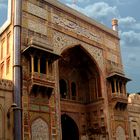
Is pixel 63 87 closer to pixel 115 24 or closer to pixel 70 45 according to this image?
pixel 70 45

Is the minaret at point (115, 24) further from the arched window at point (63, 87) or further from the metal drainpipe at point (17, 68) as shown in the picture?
the metal drainpipe at point (17, 68)

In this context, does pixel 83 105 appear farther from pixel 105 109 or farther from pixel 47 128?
pixel 47 128

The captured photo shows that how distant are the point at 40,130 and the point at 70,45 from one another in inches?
252

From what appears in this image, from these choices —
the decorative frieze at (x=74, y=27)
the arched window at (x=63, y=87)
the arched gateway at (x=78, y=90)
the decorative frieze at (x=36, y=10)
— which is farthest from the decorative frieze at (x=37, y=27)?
the arched window at (x=63, y=87)

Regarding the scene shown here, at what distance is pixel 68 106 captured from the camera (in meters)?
21.5

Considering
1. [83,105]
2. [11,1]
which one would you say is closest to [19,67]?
[11,1]

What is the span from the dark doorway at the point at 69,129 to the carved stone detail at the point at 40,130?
4590 mm

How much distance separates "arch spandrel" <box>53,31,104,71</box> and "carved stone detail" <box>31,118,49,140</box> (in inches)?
185

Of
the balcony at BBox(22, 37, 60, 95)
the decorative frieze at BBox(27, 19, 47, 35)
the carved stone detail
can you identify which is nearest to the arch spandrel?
the decorative frieze at BBox(27, 19, 47, 35)

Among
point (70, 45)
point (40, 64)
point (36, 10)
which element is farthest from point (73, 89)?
point (36, 10)

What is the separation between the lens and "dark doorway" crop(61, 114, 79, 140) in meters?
21.5

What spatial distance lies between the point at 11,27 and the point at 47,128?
596cm

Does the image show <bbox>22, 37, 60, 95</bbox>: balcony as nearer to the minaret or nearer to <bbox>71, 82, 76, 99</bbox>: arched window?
<bbox>71, 82, 76, 99</bbox>: arched window

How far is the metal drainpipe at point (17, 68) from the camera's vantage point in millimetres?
15345
